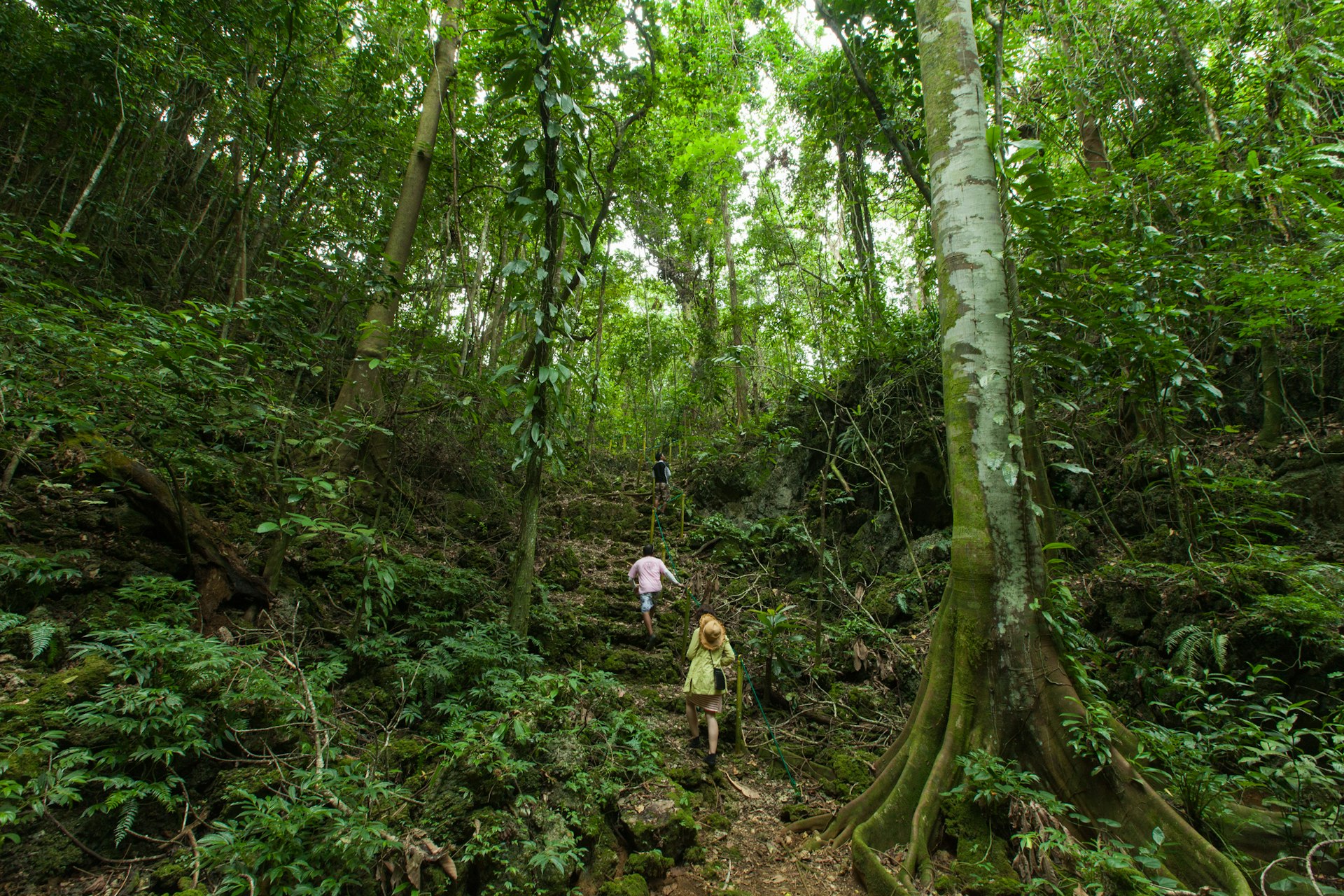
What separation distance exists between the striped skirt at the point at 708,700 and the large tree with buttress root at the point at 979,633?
1152 mm

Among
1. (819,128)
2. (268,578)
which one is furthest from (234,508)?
(819,128)

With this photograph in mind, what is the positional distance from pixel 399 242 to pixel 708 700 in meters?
6.77

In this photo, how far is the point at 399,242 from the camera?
7.07 meters

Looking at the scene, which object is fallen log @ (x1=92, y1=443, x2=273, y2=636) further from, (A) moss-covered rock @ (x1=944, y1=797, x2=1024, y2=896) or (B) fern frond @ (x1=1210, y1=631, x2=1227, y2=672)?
(B) fern frond @ (x1=1210, y1=631, x2=1227, y2=672)

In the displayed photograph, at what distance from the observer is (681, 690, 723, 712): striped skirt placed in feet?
15.3

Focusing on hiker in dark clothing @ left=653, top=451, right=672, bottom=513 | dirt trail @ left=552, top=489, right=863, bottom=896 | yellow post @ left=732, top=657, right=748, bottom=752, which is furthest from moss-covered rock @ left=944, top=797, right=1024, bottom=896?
hiker in dark clothing @ left=653, top=451, right=672, bottom=513

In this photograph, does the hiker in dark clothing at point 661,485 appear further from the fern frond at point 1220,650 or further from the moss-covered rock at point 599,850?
the fern frond at point 1220,650

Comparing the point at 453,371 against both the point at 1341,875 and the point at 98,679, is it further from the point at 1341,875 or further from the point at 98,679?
the point at 1341,875

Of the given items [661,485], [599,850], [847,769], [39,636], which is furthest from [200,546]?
[661,485]

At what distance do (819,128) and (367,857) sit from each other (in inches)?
338

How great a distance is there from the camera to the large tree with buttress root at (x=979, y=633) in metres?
2.88

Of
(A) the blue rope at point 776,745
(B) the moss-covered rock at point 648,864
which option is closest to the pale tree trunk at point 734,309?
(A) the blue rope at point 776,745

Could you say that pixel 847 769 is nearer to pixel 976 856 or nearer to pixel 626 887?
pixel 976 856

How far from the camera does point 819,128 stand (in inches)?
287
